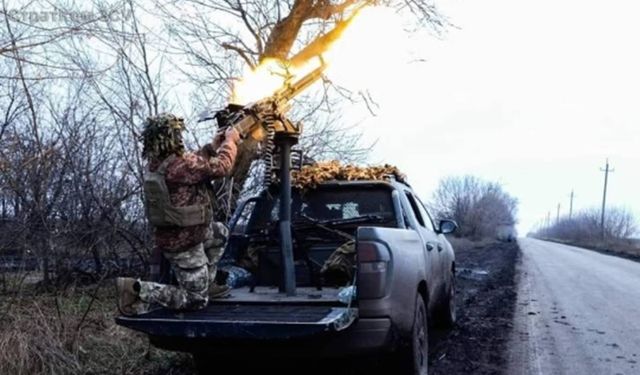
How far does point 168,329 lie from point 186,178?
3.58ft

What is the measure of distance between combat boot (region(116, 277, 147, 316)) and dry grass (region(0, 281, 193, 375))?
41.9 inches

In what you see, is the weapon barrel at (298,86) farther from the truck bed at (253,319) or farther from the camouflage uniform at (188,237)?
the truck bed at (253,319)

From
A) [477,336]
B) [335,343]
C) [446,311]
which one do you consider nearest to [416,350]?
[335,343]

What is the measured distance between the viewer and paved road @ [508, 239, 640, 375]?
6844mm

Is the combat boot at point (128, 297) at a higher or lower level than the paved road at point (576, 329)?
higher

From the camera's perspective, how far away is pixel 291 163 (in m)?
6.64

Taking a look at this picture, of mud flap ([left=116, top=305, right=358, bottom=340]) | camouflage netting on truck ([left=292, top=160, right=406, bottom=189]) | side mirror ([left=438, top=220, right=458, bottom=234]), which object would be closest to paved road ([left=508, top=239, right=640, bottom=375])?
side mirror ([left=438, top=220, right=458, bottom=234])

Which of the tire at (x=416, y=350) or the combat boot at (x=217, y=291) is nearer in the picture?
the tire at (x=416, y=350)

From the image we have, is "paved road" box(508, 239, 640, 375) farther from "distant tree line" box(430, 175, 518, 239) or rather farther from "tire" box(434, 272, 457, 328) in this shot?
"distant tree line" box(430, 175, 518, 239)

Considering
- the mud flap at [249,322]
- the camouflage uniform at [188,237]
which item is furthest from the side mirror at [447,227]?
the camouflage uniform at [188,237]

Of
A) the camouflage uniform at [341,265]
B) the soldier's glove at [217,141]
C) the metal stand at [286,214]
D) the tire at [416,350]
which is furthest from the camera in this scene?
the camouflage uniform at [341,265]

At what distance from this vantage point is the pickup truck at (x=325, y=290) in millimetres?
4781

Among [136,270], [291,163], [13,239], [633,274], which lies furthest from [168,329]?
[633,274]

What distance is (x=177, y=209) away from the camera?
5.07 metres
